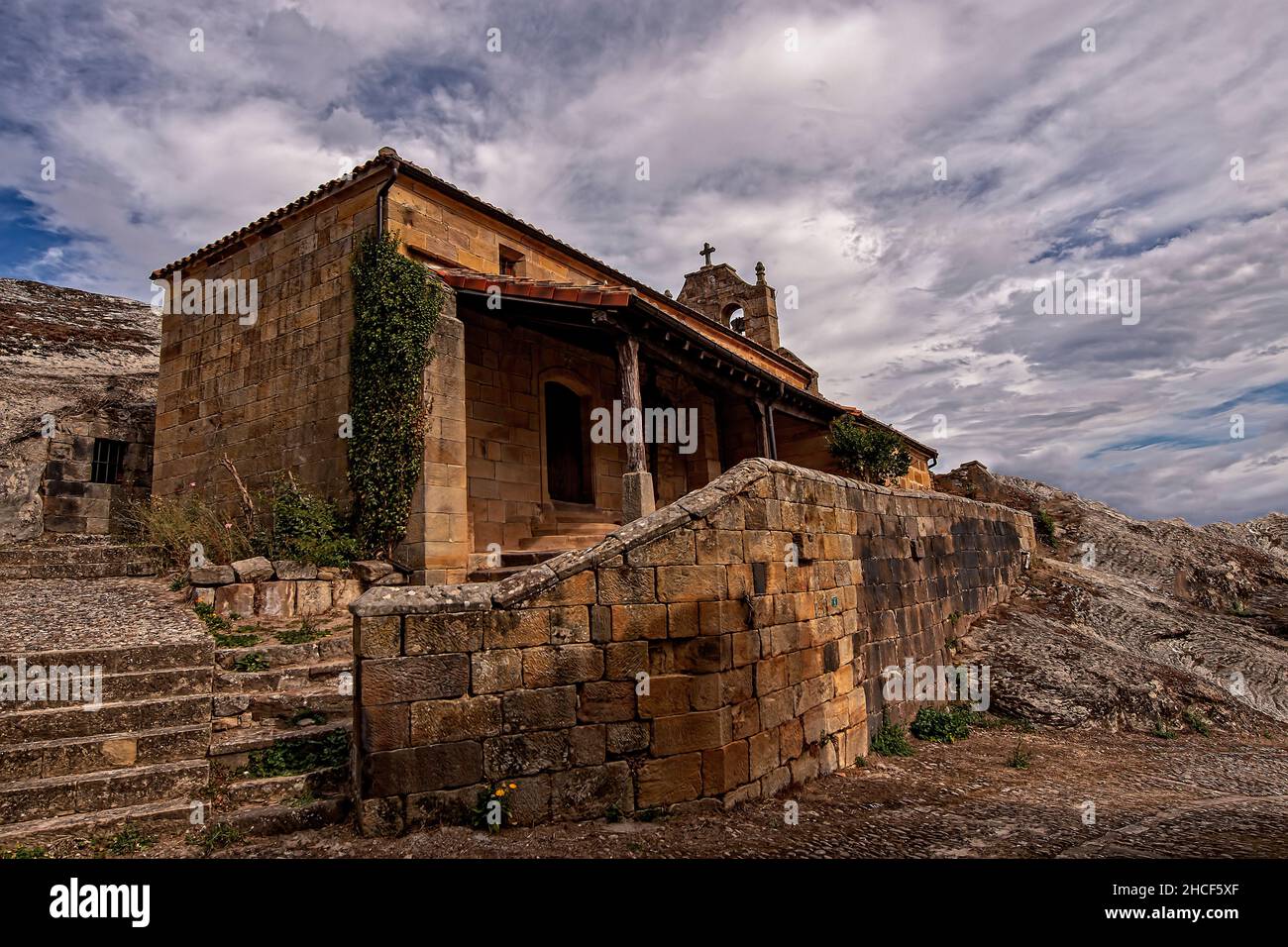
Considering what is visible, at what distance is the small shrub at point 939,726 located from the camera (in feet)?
23.7

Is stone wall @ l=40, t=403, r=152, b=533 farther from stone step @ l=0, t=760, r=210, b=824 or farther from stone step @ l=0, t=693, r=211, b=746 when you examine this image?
stone step @ l=0, t=760, r=210, b=824

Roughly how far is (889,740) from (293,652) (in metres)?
5.66

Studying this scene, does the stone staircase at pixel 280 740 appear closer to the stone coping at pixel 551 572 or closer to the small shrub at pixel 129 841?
the small shrub at pixel 129 841

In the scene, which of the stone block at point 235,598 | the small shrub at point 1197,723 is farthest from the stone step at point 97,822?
the small shrub at point 1197,723

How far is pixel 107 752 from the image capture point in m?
4.37

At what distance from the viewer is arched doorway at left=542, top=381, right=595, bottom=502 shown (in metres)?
11.7

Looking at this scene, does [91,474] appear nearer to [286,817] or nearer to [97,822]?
[97,822]

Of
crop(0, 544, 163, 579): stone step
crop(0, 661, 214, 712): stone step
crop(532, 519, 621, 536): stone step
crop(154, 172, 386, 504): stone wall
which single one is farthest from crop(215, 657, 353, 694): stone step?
crop(532, 519, 621, 536): stone step

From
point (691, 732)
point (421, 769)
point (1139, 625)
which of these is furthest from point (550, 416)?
point (1139, 625)

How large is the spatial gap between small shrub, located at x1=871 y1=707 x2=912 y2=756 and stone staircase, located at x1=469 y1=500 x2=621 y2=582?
4.19 meters

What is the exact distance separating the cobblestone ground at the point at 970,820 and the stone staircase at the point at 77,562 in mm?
5809
